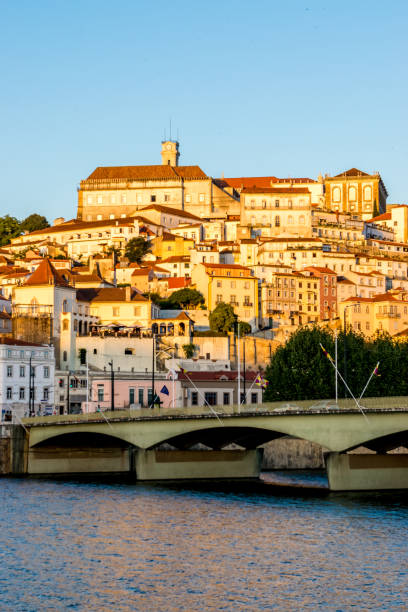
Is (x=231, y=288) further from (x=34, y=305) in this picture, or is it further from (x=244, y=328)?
(x=34, y=305)

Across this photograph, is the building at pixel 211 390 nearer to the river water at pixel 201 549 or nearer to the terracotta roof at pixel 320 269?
the river water at pixel 201 549

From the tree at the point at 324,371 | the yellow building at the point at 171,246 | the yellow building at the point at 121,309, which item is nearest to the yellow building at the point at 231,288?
the yellow building at the point at 121,309

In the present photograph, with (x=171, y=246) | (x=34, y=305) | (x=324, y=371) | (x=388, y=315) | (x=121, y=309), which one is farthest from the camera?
(x=171, y=246)

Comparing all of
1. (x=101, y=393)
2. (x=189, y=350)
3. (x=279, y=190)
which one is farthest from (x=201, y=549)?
(x=279, y=190)

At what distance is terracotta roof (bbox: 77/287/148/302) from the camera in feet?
377

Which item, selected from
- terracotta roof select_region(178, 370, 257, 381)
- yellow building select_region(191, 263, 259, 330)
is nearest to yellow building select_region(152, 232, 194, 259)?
yellow building select_region(191, 263, 259, 330)

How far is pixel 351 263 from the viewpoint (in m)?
143

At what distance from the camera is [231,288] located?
414 ft

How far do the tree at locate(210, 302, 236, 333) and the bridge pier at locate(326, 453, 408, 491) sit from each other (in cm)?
5757

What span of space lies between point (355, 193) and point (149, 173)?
107ft

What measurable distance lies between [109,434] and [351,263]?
81688mm

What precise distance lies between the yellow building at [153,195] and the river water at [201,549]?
108 meters

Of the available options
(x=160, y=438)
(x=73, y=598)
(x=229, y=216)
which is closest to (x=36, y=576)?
(x=73, y=598)

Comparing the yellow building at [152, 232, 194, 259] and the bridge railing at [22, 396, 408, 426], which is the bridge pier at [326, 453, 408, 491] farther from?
the yellow building at [152, 232, 194, 259]
